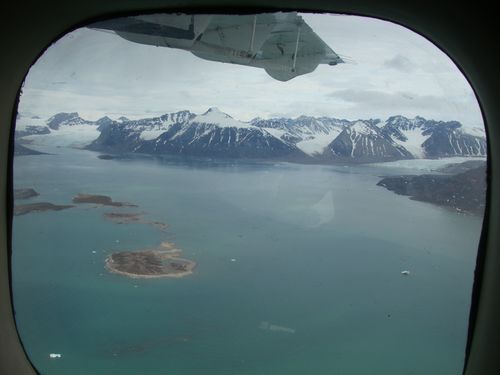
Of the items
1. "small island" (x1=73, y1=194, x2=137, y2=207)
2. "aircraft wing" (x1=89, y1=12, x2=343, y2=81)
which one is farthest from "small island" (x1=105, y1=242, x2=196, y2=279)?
"aircraft wing" (x1=89, y1=12, x2=343, y2=81)

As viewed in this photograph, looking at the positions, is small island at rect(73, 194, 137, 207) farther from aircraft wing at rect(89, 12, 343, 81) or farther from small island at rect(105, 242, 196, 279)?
aircraft wing at rect(89, 12, 343, 81)

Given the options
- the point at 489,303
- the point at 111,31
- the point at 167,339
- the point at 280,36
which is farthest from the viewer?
the point at 167,339

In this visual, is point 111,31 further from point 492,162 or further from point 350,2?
point 492,162

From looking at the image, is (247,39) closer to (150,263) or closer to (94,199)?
(94,199)

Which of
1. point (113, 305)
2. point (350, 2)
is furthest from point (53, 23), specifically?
point (113, 305)

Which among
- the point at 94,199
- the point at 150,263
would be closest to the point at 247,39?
the point at 94,199
